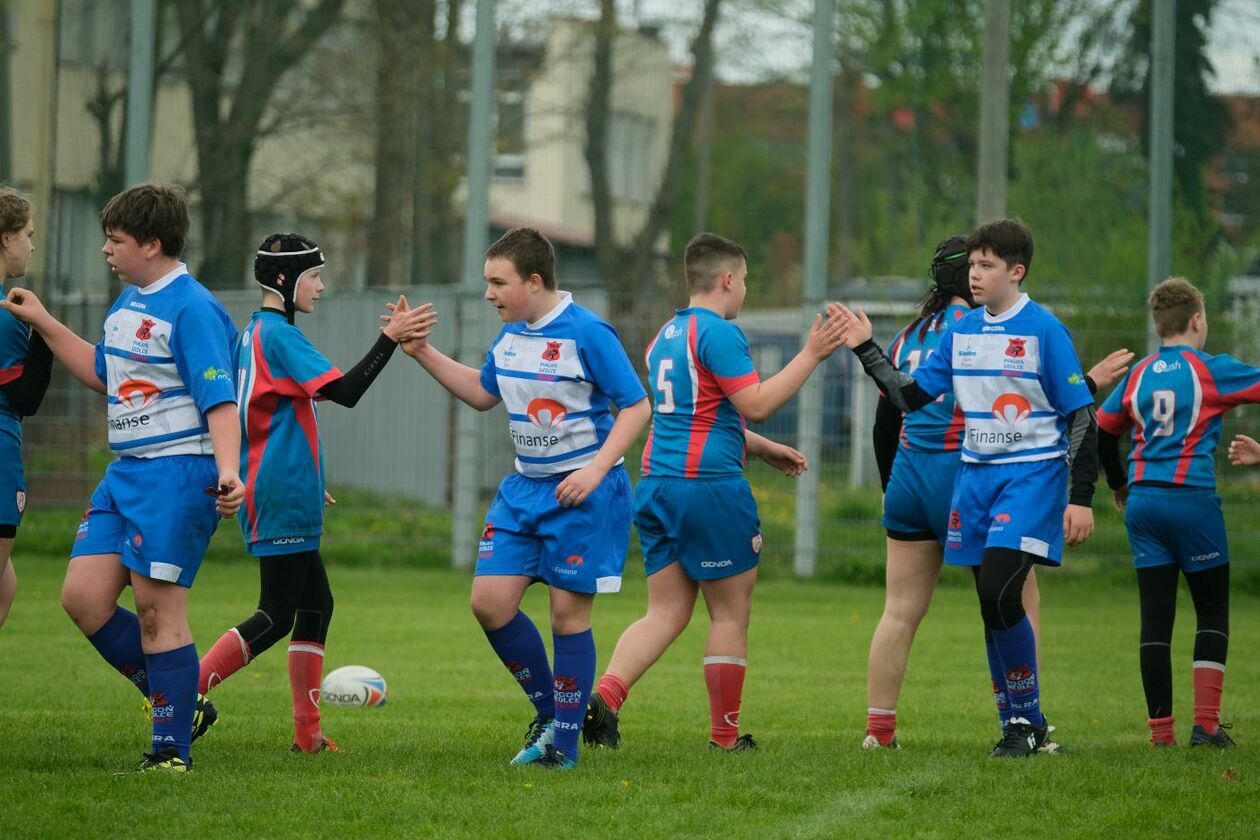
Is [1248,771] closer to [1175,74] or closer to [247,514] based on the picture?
[247,514]

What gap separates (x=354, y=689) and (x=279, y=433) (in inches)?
92.5

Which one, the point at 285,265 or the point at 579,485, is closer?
the point at 579,485

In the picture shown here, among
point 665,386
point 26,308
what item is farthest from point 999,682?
point 26,308

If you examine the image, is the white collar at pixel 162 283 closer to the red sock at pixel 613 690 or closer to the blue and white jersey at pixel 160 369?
the blue and white jersey at pixel 160 369

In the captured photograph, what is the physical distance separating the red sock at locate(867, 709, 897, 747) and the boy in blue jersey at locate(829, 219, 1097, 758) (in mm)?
526

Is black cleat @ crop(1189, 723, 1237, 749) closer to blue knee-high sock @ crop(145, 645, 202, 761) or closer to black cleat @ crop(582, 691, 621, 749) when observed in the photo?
black cleat @ crop(582, 691, 621, 749)

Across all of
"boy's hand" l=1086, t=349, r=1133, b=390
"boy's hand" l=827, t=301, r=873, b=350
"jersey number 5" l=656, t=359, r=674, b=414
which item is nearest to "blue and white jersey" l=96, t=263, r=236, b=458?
"jersey number 5" l=656, t=359, r=674, b=414

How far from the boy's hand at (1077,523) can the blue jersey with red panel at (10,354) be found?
4109 millimetres

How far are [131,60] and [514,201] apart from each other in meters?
3.74

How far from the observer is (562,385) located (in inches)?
247

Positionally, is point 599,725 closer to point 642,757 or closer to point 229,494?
point 642,757

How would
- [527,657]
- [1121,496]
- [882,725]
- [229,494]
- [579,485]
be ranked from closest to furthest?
[229,494], [579,485], [527,657], [882,725], [1121,496]

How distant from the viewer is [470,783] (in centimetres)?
572

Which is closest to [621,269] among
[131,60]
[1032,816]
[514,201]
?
[514,201]
